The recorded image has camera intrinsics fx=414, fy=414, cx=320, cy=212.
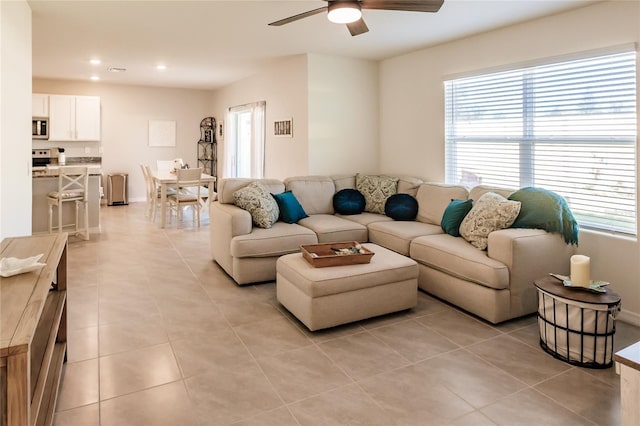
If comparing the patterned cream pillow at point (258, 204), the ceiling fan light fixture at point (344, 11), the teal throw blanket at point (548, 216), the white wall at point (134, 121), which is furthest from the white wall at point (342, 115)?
the white wall at point (134, 121)

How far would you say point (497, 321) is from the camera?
3.07 metres

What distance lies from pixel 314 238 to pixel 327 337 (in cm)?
138

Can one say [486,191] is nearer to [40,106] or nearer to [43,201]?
[43,201]

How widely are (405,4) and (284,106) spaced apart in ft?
11.1

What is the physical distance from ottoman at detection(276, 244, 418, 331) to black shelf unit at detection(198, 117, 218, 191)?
696 cm

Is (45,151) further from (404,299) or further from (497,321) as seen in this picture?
(497,321)

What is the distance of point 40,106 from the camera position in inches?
307

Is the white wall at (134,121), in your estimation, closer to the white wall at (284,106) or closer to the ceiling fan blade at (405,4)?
the white wall at (284,106)

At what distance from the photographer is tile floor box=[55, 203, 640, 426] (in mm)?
2053

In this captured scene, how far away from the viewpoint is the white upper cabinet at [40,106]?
775 cm

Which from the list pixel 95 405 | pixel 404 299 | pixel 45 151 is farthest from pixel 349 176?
pixel 45 151

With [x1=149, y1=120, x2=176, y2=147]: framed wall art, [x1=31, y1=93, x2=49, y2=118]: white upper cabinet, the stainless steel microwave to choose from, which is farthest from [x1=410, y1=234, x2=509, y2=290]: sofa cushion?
[x1=31, y1=93, x2=49, y2=118]: white upper cabinet

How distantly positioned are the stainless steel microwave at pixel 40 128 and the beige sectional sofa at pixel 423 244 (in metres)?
5.41

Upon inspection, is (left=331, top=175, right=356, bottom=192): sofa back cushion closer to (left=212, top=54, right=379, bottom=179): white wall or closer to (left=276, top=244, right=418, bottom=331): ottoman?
(left=212, top=54, right=379, bottom=179): white wall
